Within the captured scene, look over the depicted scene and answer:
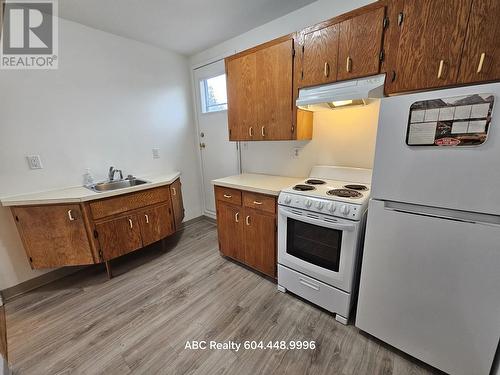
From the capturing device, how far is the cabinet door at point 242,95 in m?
2.00

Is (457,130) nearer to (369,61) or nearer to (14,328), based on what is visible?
(369,61)

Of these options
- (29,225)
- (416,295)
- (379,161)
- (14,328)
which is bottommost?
(14,328)

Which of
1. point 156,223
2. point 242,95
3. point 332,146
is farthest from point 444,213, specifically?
point 156,223

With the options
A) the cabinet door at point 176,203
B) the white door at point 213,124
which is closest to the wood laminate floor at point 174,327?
the cabinet door at point 176,203

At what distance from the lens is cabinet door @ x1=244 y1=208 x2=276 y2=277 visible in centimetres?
188

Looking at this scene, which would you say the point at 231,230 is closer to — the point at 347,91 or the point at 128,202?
the point at 128,202

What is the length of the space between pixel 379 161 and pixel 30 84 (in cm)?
291

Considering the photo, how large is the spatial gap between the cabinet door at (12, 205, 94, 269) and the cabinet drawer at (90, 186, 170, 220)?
14 cm

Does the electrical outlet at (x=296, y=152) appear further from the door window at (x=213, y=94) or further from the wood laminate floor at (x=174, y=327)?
the wood laminate floor at (x=174, y=327)

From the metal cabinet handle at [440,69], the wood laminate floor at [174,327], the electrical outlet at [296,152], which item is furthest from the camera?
the electrical outlet at [296,152]

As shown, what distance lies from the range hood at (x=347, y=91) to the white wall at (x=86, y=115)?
206 cm

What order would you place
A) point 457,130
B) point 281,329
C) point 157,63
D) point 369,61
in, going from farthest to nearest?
point 157,63 → point 281,329 → point 369,61 → point 457,130

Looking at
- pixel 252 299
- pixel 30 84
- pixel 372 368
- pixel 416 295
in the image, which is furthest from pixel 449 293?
pixel 30 84

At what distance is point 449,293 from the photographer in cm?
110
